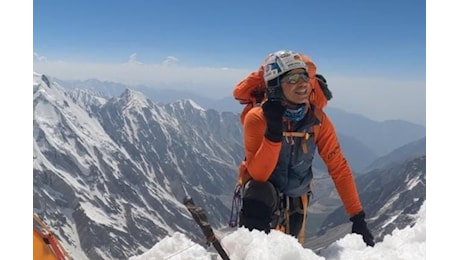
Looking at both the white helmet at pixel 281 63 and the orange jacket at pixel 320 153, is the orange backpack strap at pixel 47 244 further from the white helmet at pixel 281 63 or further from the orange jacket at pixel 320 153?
the white helmet at pixel 281 63

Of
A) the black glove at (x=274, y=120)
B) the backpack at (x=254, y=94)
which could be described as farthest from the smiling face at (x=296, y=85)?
the backpack at (x=254, y=94)

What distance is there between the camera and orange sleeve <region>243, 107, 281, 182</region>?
23.2 feet

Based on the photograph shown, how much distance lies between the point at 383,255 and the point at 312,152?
3.10 meters

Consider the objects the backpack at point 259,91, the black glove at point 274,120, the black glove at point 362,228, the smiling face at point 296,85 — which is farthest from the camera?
the backpack at point 259,91

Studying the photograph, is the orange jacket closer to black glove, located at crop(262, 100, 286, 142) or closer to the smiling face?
black glove, located at crop(262, 100, 286, 142)

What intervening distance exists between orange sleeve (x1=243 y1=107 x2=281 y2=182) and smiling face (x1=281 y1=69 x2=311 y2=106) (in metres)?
0.60

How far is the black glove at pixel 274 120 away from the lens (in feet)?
23.1

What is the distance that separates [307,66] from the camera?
760 cm

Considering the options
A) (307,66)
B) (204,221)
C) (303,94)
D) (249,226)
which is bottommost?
(249,226)

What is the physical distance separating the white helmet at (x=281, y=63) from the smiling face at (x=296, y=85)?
99mm

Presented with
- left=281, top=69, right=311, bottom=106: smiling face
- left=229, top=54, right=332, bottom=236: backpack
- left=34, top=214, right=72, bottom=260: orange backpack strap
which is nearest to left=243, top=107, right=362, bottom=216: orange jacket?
left=229, top=54, right=332, bottom=236: backpack

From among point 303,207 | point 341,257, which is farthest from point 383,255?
point 303,207

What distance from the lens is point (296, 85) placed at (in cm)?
729
